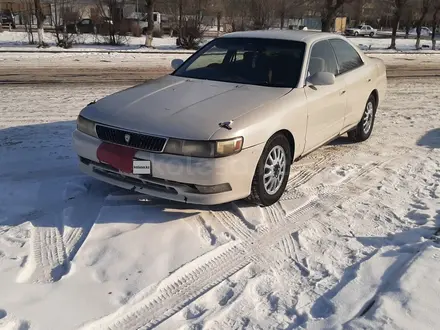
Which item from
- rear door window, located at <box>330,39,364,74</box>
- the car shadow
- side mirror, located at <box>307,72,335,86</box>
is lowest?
the car shadow

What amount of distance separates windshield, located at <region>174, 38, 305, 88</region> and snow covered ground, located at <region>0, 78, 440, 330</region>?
1.20 m

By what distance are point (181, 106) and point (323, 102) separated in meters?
1.70

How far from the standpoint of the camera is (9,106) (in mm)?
8258

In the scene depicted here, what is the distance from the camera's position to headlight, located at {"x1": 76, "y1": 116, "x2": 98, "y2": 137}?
14.0ft

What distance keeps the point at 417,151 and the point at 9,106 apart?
6.79 metres

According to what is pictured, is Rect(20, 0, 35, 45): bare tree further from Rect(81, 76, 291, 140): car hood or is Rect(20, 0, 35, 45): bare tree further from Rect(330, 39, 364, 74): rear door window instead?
Rect(81, 76, 291, 140): car hood

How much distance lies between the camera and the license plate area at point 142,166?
12.6ft

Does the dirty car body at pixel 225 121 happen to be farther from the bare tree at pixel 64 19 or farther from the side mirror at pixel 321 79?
the bare tree at pixel 64 19

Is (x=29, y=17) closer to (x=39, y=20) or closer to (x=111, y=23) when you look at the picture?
(x=39, y=20)

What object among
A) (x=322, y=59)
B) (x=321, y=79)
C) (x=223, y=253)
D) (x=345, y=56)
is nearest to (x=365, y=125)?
(x=345, y=56)

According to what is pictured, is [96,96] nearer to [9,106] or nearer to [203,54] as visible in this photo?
[9,106]

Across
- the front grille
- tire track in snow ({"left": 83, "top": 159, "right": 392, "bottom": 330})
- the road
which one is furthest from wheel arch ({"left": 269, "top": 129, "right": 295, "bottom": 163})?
the road

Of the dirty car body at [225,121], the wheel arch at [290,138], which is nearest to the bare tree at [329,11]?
the dirty car body at [225,121]

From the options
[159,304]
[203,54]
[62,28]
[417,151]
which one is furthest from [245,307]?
[62,28]
